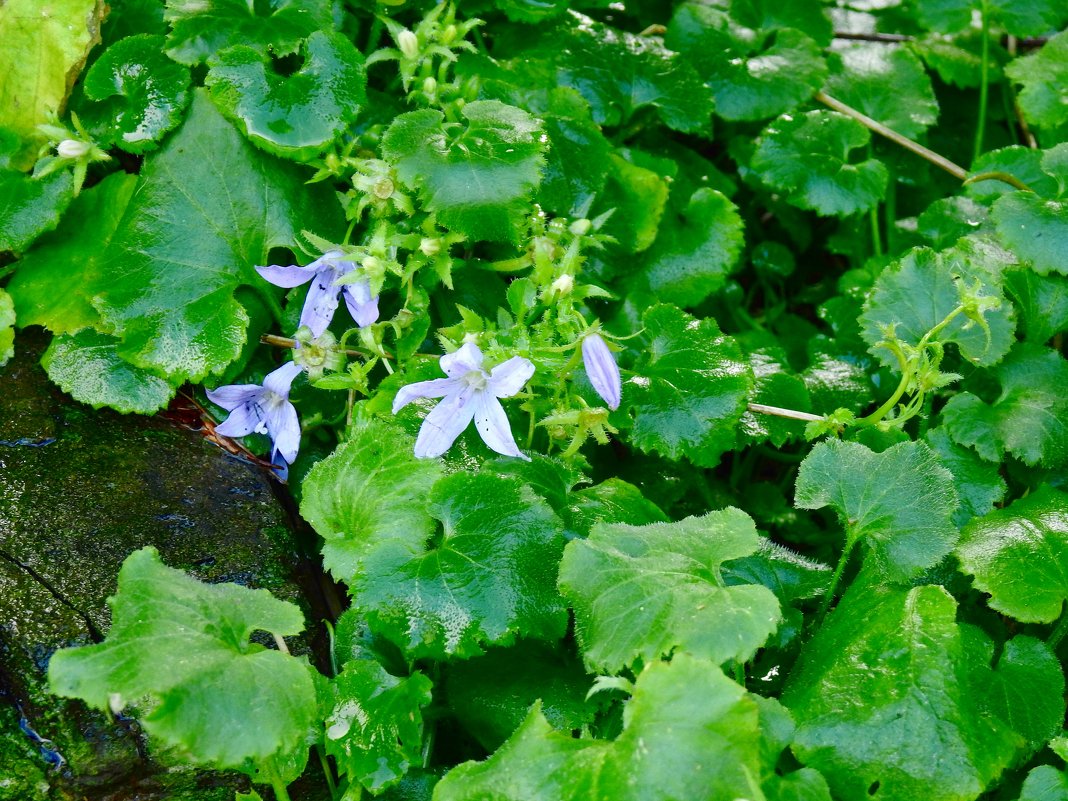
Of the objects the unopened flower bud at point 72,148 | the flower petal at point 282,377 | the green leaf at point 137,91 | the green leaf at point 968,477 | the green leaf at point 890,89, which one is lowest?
the green leaf at point 968,477

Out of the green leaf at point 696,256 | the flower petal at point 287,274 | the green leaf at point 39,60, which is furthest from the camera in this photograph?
the green leaf at point 696,256

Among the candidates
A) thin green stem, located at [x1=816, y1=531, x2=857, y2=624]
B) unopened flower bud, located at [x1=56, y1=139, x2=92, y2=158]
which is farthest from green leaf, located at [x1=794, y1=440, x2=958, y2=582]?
unopened flower bud, located at [x1=56, y1=139, x2=92, y2=158]

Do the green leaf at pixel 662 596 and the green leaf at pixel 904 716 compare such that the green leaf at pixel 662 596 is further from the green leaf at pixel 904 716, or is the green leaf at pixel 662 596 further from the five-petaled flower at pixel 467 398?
the five-petaled flower at pixel 467 398

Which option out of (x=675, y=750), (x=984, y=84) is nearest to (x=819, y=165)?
(x=984, y=84)

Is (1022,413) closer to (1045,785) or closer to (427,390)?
(1045,785)

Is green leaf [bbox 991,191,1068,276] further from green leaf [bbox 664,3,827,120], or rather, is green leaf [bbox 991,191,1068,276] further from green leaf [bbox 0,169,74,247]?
green leaf [bbox 0,169,74,247]

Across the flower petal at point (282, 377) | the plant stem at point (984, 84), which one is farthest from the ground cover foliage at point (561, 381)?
the plant stem at point (984, 84)
